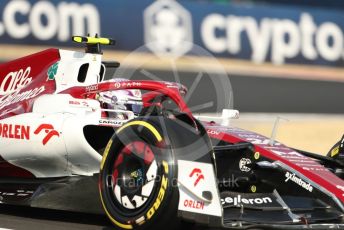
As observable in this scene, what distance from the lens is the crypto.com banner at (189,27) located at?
17.4 meters

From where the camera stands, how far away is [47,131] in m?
6.47

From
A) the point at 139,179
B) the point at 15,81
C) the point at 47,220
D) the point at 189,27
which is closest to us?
the point at 139,179

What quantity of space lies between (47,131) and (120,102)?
0.73m

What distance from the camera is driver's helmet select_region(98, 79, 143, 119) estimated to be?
22.1 ft

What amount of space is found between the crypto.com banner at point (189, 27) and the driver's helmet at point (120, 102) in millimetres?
9790

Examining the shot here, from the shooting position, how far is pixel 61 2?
1792 cm

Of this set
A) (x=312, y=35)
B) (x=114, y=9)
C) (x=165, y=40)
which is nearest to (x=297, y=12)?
(x=312, y=35)

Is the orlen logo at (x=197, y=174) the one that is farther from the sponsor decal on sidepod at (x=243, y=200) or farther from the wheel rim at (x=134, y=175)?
the sponsor decal on sidepod at (x=243, y=200)

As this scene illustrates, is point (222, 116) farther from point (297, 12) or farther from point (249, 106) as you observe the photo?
point (297, 12)

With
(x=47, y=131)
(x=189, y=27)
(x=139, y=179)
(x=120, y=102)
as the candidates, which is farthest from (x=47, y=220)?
(x=189, y=27)

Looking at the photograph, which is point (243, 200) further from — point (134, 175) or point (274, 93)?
point (274, 93)

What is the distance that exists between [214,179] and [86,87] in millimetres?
2076

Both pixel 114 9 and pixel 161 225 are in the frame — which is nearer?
pixel 161 225
